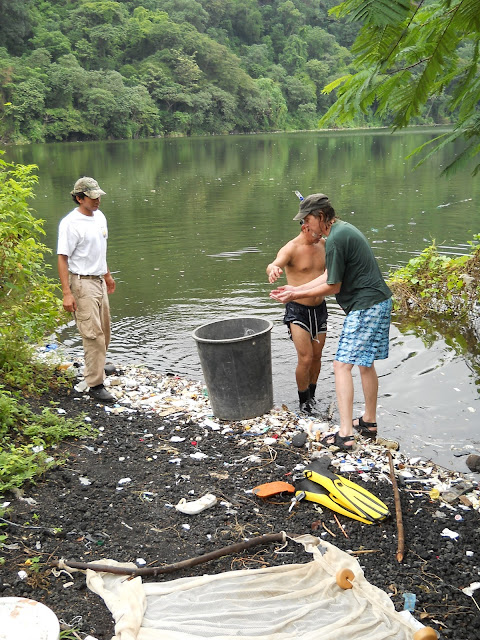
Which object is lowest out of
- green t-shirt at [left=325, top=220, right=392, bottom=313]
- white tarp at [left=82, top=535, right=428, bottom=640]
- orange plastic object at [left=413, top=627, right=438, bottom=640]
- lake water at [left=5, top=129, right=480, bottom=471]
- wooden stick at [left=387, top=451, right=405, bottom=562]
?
lake water at [left=5, top=129, right=480, bottom=471]

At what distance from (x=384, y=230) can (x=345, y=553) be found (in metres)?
13.7

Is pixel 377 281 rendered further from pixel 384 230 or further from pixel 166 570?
pixel 384 230

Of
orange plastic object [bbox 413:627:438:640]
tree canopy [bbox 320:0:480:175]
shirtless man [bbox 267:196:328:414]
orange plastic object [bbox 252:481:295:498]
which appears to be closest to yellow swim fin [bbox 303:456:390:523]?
orange plastic object [bbox 252:481:295:498]

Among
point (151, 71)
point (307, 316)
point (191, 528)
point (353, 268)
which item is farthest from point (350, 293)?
point (151, 71)

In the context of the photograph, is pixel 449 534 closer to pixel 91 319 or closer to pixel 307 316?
pixel 307 316

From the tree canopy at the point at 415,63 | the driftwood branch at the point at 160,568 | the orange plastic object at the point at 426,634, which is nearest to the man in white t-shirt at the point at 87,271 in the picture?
the driftwood branch at the point at 160,568

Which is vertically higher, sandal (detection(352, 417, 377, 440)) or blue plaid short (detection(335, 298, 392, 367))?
blue plaid short (detection(335, 298, 392, 367))

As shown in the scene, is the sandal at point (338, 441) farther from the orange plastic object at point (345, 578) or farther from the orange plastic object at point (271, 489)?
the orange plastic object at point (345, 578)

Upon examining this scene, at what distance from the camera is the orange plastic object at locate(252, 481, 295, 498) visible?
4.70 meters

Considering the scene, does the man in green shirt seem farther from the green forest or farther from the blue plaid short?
the green forest

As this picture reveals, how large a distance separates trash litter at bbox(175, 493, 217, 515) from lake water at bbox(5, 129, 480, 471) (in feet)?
7.59

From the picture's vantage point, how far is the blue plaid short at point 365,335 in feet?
17.6

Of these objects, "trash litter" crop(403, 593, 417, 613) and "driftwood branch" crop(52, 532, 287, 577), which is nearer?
"trash litter" crop(403, 593, 417, 613)

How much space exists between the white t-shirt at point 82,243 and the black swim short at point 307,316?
207 centimetres
